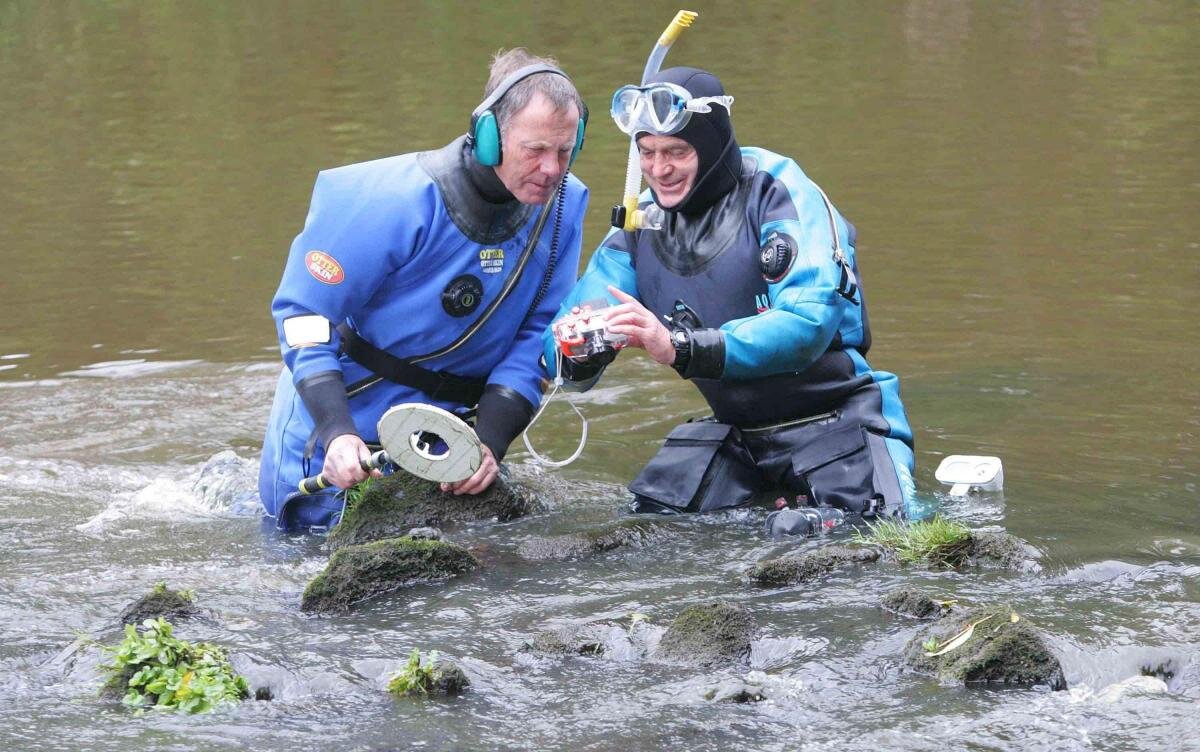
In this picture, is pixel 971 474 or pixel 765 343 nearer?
pixel 765 343

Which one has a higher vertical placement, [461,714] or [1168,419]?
[461,714]

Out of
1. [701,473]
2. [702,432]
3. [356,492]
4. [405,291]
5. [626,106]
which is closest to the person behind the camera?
[626,106]

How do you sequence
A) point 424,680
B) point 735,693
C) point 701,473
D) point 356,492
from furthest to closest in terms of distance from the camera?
point 701,473 → point 356,492 → point 424,680 → point 735,693

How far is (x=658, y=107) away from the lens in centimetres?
517

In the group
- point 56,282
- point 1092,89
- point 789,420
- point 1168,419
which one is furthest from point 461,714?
point 1092,89

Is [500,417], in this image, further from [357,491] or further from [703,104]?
[703,104]

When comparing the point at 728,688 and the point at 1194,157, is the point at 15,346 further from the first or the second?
the point at 1194,157

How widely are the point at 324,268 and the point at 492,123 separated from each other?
2.36ft

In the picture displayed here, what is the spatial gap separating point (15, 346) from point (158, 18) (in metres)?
14.7

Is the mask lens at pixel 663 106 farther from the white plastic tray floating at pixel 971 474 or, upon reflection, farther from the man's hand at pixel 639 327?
the white plastic tray floating at pixel 971 474

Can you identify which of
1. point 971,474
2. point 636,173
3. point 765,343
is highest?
point 636,173

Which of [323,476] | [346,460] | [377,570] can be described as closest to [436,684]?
[377,570]

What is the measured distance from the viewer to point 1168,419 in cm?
684

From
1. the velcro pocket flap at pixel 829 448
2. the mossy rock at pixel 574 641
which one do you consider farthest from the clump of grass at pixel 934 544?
the mossy rock at pixel 574 641
